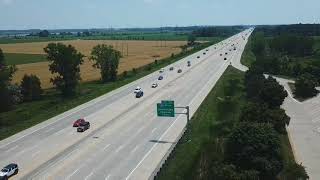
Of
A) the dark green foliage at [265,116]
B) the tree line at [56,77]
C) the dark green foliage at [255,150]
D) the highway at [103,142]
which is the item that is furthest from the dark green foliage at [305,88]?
the tree line at [56,77]

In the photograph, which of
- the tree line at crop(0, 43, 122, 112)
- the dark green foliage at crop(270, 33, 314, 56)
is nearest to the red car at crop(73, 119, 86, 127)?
the tree line at crop(0, 43, 122, 112)

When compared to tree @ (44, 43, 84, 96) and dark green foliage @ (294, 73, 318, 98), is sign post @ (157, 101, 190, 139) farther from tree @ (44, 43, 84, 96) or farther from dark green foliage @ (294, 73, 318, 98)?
tree @ (44, 43, 84, 96)

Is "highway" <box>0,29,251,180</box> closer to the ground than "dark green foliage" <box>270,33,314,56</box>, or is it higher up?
Result: closer to the ground

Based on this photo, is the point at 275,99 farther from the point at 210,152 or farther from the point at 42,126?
the point at 42,126

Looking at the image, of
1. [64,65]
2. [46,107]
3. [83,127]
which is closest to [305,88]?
[83,127]

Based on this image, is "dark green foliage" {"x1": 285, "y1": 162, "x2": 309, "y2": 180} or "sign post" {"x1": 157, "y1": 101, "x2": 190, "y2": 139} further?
"sign post" {"x1": 157, "y1": 101, "x2": 190, "y2": 139}

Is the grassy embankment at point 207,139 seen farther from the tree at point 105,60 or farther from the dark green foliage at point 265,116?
the tree at point 105,60

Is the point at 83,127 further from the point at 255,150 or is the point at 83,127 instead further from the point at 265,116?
the point at 255,150
